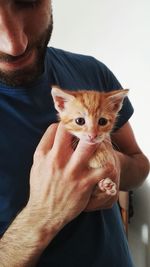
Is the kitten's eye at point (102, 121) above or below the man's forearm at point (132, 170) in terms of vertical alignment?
above

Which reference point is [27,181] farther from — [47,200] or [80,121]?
[80,121]

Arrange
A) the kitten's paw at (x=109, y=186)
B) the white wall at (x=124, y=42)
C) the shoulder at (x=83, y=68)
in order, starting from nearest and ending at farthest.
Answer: the kitten's paw at (x=109, y=186) → the shoulder at (x=83, y=68) → the white wall at (x=124, y=42)

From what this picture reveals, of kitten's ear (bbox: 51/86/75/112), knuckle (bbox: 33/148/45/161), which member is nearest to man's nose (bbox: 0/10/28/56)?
kitten's ear (bbox: 51/86/75/112)

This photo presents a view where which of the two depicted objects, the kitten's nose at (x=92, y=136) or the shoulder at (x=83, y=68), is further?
the shoulder at (x=83, y=68)

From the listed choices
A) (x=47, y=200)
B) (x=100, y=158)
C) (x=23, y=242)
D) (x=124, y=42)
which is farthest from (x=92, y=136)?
(x=124, y=42)

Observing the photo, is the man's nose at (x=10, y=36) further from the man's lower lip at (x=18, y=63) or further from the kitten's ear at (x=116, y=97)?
the kitten's ear at (x=116, y=97)

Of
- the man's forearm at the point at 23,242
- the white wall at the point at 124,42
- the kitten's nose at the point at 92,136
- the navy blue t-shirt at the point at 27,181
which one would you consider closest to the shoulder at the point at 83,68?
the navy blue t-shirt at the point at 27,181

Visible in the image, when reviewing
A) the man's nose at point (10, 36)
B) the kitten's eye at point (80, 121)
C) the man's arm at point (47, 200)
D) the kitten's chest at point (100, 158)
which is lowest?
the man's arm at point (47, 200)
